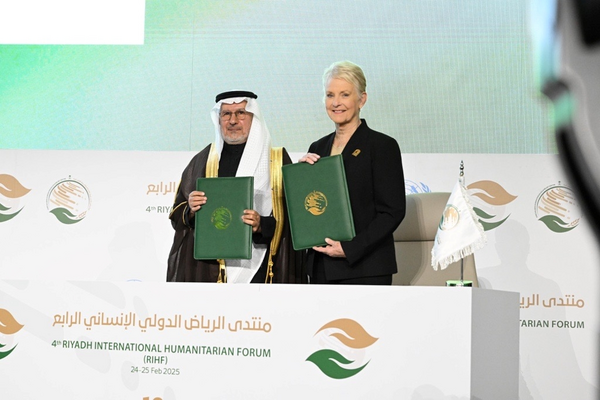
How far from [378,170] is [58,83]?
10.0 ft

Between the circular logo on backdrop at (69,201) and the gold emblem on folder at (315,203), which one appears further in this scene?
the circular logo on backdrop at (69,201)

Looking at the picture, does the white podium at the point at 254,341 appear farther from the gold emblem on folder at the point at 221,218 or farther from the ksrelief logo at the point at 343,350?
the gold emblem on folder at the point at 221,218

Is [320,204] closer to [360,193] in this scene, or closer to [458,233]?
[360,193]

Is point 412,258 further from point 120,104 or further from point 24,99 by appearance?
point 24,99

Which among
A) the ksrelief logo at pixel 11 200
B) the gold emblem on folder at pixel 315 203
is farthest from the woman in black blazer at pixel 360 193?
the ksrelief logo at pixel 11 200

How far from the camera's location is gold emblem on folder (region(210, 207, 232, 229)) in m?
2.81

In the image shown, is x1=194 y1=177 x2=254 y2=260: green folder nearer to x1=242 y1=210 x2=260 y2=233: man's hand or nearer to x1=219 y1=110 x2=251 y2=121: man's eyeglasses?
x1=242 y1=210 x2=260 y2=233: man's hand

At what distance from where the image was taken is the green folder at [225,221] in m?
2.79

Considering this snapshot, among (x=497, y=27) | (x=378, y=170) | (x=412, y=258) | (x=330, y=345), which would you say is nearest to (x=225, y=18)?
(x=497, y=27)

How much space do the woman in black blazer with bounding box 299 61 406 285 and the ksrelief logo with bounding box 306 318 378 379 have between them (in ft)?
1.63

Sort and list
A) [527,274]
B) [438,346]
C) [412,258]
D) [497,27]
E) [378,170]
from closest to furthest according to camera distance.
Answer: [438,346] → [378,170] → [412,258] → [527,274] → [497,27]

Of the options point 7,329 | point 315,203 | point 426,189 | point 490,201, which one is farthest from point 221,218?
point 490,201

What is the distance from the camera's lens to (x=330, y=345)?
2.16m

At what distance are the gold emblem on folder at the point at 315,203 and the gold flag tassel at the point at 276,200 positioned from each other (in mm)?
392
